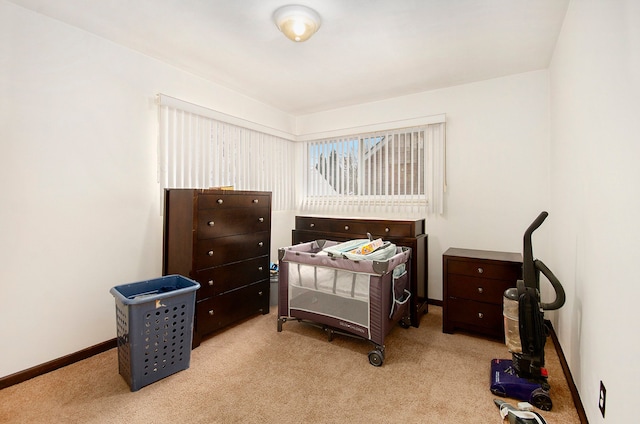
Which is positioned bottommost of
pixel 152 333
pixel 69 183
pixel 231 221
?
pixel 152 333

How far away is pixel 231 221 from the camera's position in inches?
102

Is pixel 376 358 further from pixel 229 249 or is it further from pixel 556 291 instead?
pixel 229 249

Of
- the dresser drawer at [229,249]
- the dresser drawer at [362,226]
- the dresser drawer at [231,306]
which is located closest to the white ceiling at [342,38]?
the dresser drawer at [362,226]

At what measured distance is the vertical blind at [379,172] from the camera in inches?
129

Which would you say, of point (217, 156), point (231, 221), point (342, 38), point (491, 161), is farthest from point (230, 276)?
point (491, 161)

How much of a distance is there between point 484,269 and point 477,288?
0.17m

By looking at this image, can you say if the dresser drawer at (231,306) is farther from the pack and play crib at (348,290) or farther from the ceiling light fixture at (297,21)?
the ceiling light fixture at (297,21)

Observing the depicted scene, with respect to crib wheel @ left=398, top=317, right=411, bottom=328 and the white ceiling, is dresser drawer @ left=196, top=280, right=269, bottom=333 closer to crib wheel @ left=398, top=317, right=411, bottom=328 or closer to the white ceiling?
crib wheel @ left=398, top=317, right=411, bottom=328

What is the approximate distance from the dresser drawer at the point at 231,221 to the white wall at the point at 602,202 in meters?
2.39

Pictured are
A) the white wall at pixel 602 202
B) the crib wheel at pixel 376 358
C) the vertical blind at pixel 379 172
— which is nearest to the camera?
the white wall at pixel 602 202

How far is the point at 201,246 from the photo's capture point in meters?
2.37

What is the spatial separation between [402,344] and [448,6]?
2.42 metres

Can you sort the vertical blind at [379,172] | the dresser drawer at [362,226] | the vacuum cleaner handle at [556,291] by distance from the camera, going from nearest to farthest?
the vacuum cleaner handle at [556,291] < the dresser drawer at [362,226] < the vertical blind at [379,172]

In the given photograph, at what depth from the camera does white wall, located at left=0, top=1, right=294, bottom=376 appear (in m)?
1.88
